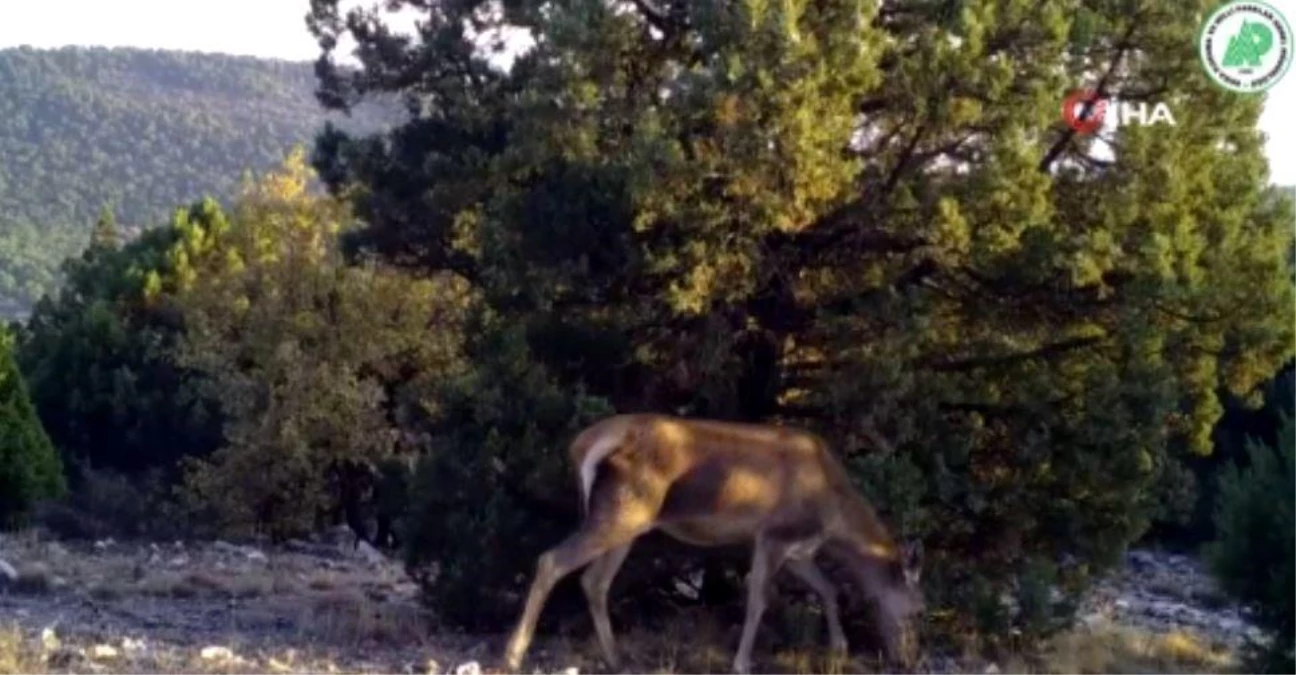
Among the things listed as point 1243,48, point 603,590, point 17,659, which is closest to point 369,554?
point 603,590

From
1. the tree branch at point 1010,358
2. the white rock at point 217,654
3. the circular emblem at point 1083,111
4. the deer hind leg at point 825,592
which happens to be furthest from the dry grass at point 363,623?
the circular emblem at point 1083,111

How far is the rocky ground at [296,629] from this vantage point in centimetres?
1418

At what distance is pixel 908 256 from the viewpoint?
659 inches

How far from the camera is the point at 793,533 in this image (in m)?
16.0

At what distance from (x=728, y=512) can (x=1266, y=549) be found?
13.2 ft

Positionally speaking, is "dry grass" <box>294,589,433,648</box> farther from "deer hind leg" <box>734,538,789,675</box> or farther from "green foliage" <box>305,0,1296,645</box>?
"deer hind leg" <box>734,538,789,675</box>

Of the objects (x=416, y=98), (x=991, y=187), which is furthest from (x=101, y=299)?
(x=991, y=187)

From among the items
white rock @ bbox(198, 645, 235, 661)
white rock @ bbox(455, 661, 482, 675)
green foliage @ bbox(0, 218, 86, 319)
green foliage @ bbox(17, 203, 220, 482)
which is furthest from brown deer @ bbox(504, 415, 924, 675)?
green foliage @ bbox(0, 218, 86, 319)

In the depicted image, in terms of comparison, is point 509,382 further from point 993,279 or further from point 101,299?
point 101,299

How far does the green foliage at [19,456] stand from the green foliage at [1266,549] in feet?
75.6

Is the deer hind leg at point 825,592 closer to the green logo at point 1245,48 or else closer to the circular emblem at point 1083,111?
the circular emblem at point 1083,111

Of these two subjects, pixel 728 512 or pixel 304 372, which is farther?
pixel 304 372

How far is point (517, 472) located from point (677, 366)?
1.75m
